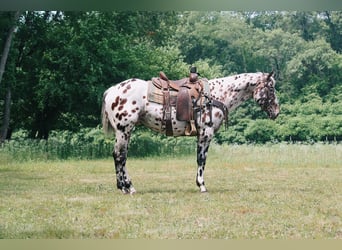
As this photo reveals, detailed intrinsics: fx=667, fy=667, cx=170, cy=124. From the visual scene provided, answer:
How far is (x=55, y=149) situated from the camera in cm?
649

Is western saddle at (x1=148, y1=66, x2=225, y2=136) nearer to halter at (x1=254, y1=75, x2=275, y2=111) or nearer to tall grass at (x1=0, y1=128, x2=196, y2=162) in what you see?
tall grass at (x1=0, y1=128, x2=196, y2=162)

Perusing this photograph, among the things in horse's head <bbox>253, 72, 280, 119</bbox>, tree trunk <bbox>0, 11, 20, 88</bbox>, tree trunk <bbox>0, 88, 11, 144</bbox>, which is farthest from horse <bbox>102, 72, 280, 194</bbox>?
tree trunk <bbox>0, 11, 20, 88</bbox>

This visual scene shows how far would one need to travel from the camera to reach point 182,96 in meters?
5.96

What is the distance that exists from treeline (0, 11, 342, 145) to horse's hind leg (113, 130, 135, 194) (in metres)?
0.43

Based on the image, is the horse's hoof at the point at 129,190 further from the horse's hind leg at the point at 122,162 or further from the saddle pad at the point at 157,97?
the saddle pad at the point at 157,97

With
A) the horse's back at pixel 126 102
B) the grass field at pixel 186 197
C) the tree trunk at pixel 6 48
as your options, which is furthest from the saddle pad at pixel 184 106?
the tree trunk at pixel 6 48

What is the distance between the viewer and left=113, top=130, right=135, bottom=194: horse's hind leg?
19.8ft

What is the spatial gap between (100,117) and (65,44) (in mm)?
903

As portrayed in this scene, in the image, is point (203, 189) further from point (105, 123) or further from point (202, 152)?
point (105, 123)

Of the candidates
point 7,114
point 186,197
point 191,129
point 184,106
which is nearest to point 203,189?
point 186,197

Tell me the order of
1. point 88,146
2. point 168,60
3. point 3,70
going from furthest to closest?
1. point 3,70
2. point 88,146
3. point 168,60

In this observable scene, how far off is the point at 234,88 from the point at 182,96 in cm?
50

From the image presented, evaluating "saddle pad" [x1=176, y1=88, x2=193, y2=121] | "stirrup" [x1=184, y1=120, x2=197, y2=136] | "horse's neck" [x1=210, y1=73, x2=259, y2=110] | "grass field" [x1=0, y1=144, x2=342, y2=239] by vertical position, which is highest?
"horse's neck" [x1=210, y1=73, x2=259, y2=110]

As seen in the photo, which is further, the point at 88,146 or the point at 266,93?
the point at 88,146
